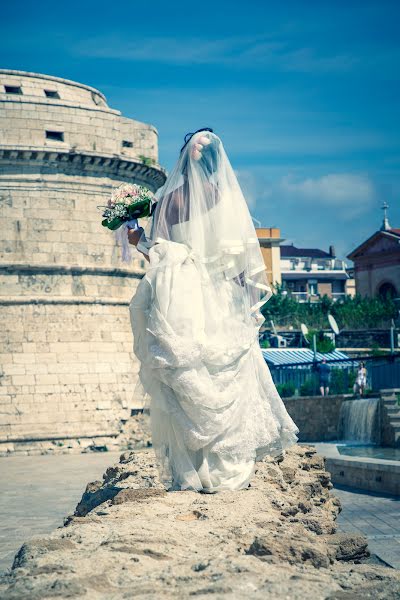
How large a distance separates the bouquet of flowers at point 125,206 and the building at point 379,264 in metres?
61.0

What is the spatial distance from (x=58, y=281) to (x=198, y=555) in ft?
67.7

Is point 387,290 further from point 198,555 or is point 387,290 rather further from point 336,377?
point 198,555

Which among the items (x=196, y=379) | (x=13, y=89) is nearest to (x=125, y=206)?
(x=196, y=379)

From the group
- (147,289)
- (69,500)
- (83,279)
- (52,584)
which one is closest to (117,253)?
(83,279)

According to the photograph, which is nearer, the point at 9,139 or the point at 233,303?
the point at 233,303

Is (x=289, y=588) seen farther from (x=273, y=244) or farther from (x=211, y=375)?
(x=273, y=244)

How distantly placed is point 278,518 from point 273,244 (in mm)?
63756

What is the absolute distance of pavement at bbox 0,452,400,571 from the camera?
8656 millimetres

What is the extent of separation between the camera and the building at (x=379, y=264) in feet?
219

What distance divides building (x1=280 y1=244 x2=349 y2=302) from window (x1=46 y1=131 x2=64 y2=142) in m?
51.8

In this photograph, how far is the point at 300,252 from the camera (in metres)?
86.5

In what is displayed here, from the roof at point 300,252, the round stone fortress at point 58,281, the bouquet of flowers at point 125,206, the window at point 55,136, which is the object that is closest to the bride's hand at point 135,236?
the bouquet of flowers at point 125,206

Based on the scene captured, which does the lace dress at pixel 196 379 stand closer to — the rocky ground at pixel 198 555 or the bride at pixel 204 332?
the bride at pixel 204 332

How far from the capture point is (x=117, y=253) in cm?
2520
